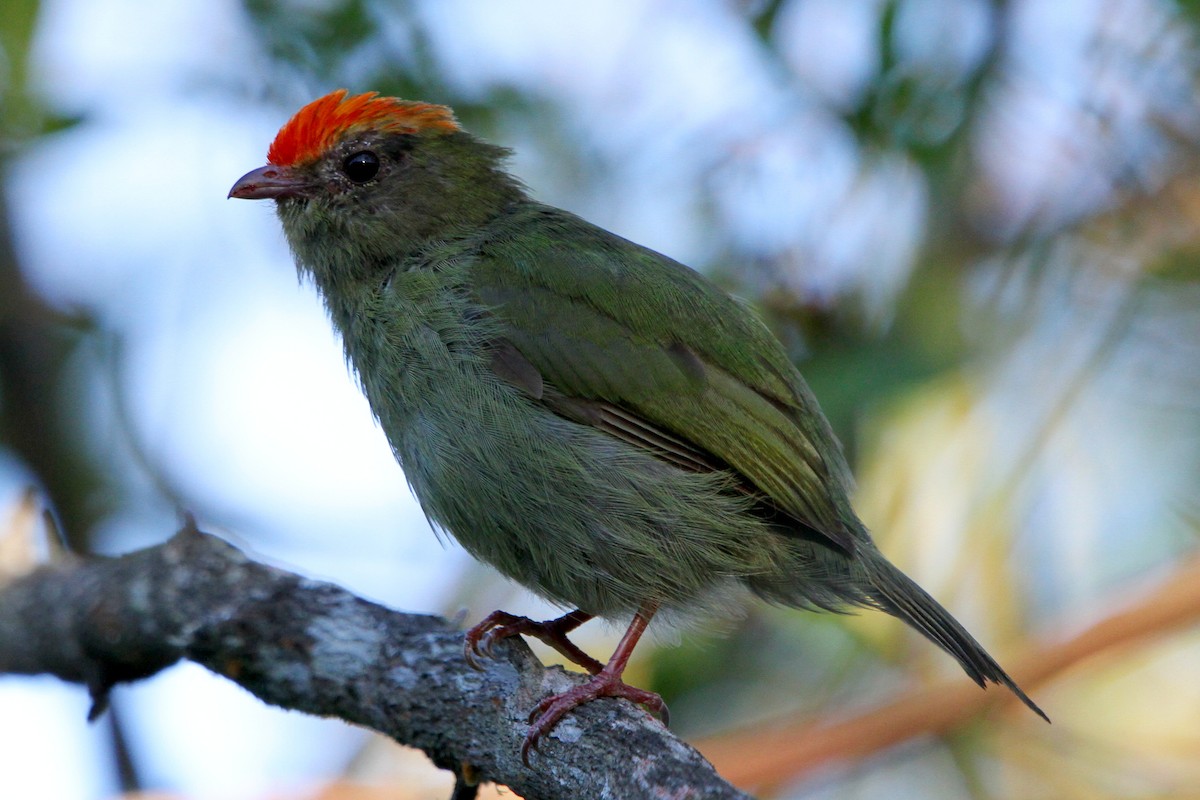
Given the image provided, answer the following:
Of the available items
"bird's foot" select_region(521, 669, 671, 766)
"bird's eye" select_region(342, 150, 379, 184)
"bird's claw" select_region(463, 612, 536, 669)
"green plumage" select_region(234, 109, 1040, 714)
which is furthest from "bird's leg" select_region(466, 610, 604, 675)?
"bird's eye" select_region(342, 150, 379, 184)

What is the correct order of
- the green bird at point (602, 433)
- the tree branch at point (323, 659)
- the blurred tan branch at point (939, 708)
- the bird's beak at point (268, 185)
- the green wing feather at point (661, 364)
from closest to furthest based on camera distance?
the tree branch at point (323, 659)
the green bird at point (602, 433)
the green wing feather at point (661, 364)
the blurred tan branch at point (939, 708)
the bird's beak at point (268, 185)

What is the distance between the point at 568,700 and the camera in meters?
3.45

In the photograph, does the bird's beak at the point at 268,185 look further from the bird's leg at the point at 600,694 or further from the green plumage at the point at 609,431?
the bird's leg at the point at 600,694

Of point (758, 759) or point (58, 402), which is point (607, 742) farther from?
point (58, 402)

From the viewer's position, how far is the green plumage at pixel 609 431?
12.6ft

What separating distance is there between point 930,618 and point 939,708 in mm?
782

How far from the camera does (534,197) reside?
504 cm

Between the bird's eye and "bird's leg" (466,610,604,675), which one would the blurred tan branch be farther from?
the bird's eye

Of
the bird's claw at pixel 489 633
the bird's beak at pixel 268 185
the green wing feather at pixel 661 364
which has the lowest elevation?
the bird's claw at pixel 489 633

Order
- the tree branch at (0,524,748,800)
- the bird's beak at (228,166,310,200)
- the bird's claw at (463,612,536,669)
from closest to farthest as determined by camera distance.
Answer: the tree branch at (0,524,748,800), the bird's claw at (463,612,536,669), the bird's beak at (228,166,310,200)

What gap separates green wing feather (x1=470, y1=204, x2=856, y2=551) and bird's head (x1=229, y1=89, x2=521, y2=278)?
35cm

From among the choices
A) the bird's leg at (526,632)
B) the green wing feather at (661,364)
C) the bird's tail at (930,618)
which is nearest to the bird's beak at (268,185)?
the green wing feather at (661,364)

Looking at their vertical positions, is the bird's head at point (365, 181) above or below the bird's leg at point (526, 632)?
above

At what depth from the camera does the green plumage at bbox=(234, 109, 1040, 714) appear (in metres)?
3.86
